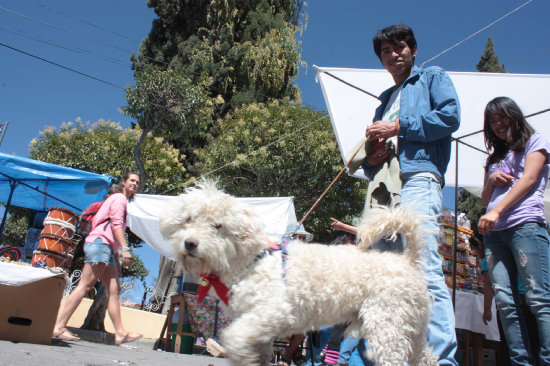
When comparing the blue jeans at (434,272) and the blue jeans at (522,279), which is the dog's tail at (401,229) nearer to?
the blue jeans at (434,272)

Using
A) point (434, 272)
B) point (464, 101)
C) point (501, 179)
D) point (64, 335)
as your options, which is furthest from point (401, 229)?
point (464, 101)

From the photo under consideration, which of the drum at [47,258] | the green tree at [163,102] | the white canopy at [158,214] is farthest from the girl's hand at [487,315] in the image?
the green tree at [163,102]

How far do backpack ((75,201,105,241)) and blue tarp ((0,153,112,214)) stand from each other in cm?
101

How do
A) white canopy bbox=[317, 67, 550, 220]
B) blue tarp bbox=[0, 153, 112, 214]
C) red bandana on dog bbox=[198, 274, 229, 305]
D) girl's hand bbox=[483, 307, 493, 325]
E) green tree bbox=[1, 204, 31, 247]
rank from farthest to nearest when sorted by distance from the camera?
green tree bbox=[1, 204, 31, 247]
blue tarp bbox=[0, 153, 112, 214]
white canopy bbox=[317, 67, 550, 220]
girl's hand bbox=[483, 307, 493, 325]
red bandana on dog bbox=[198, 274, 229, 305]

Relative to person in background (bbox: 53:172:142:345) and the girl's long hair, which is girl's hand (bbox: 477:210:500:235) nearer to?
the girl's long hair

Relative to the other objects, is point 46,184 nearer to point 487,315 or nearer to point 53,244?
point 53,244

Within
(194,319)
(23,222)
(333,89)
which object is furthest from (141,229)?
(23,222)

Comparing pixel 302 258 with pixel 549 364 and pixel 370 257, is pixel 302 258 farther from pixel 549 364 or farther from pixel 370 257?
pixel 549 364

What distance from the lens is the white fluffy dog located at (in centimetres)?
188

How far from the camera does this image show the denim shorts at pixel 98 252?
4.39m

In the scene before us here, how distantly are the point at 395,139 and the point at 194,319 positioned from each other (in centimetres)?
504

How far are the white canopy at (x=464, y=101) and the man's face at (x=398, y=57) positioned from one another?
89.1 inches

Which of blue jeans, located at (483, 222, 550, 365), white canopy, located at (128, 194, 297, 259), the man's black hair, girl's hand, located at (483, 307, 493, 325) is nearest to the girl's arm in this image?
blue jeans, located at (483, 222, 550, 365)

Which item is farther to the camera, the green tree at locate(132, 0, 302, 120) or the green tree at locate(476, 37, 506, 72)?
the green tree at locate(476, 37, 506, 72)
